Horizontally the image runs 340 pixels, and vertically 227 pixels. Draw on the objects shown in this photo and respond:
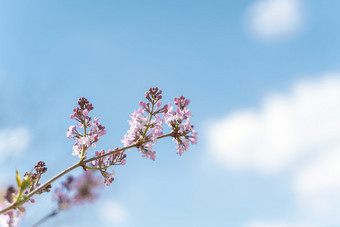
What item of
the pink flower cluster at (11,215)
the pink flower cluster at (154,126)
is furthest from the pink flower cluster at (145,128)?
the pink flower cluster at (11,215)

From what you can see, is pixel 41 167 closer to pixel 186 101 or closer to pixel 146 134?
pixel 146 134

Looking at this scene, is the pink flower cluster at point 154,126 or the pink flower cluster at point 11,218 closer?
the pink flower cluster at point 11,218

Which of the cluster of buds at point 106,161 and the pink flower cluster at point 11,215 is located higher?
the cluster of buds at point 106,161

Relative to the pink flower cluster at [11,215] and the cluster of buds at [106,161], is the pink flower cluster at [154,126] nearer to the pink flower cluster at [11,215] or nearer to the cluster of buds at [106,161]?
the cluster of buds at [106,161]

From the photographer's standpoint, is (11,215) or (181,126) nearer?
(11,215)

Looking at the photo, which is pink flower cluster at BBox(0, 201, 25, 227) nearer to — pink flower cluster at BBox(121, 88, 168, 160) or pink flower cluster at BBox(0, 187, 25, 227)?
pink flower cluster at BBox(0, 187, 25, 227)

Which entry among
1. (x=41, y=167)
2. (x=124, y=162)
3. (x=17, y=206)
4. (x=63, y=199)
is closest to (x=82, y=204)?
(x=63, y=199)

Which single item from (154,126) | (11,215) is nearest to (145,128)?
(154,126)

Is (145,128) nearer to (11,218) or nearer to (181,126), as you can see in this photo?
(181,126)
